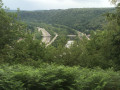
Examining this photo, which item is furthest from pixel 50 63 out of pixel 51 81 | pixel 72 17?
pixel 72 17

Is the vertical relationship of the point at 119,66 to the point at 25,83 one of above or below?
below

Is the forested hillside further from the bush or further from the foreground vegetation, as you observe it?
the bush

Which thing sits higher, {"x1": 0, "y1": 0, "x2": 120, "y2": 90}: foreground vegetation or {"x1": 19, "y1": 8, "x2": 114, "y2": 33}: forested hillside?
{"x1": 19, "y1": 8, "x2": 114, "y2": 33}: forested hillside

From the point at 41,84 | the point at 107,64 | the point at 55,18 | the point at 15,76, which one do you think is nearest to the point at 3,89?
the point at 15,76

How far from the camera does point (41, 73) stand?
473cm

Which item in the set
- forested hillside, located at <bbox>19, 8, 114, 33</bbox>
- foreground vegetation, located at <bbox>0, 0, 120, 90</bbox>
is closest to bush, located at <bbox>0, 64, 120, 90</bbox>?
foreground vegetation, located at <bbox>0, 0, 120, 90</bbox>

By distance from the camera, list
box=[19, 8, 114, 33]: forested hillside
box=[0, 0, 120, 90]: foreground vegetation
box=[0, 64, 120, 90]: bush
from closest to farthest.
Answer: box=[0, 64, 120, 90]: bush < box=[0, 0, 120, 90]: foreground vegetation < box=[19, 8, 114, 33]: forested hillside

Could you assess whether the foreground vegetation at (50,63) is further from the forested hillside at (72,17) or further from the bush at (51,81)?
the forested hillside at (72,17)

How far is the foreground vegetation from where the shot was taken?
14.7 ft

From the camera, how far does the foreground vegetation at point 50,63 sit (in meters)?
4.47

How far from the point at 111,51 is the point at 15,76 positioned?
868 centimetres

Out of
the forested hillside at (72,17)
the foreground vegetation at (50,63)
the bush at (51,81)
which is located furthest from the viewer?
the forested hillside at (72,17)

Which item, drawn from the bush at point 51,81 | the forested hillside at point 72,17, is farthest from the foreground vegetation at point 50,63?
the forested hillside at point 72,17

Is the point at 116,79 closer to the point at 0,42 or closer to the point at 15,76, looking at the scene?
the point at 15,76
